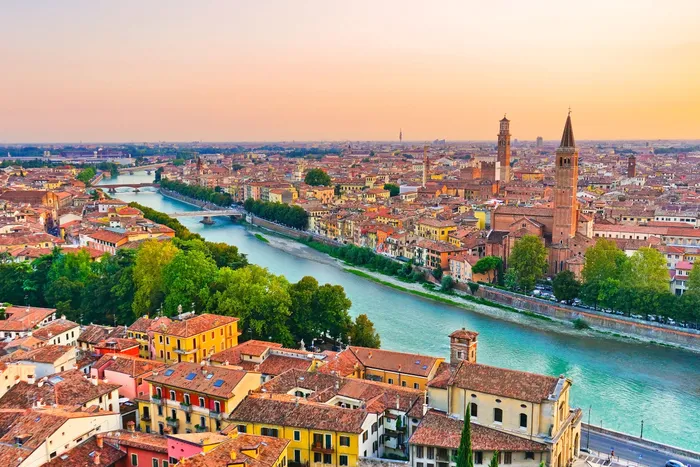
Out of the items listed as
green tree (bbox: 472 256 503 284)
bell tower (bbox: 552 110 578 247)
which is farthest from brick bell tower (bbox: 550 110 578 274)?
green tree (bbox: 472 256 503 284)

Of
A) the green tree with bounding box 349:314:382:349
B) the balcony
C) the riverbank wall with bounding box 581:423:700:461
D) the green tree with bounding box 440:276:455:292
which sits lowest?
the green tree with bounding box 440:276:455:292

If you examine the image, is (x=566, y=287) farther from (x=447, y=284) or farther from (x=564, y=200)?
(x=564, y=200)

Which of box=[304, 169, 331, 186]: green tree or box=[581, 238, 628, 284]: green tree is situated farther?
box=[304, 169, 331, 186]: green tree

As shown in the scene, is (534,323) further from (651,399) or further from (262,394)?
(262,394)

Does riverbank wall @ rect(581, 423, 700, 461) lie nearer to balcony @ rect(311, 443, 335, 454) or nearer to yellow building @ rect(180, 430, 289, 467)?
balcony @ rect(311, 443, 335, 454)

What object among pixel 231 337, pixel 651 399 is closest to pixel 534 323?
pixel 651 399

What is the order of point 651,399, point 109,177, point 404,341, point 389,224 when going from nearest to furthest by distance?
1. point 651,399
2. point 404,341
3. point 389,224
4. point 109,177

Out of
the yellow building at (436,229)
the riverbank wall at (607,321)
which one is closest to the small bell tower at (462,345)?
the riverbank wall at (607,321)
